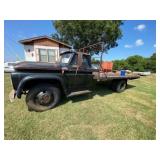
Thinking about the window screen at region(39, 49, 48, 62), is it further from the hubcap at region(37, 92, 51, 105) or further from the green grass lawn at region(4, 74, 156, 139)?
the hubcap at region(37, 92, 51, 105)

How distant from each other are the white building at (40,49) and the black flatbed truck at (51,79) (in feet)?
29.8

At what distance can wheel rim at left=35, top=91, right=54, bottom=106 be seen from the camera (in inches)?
139

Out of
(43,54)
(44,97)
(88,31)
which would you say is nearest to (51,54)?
(43,54)

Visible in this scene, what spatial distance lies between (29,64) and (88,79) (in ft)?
7.35

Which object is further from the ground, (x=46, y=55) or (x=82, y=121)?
(x=46, y=55)

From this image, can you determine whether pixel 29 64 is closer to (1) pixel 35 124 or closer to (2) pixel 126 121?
(1) pixel 35 124

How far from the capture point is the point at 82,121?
312 cm

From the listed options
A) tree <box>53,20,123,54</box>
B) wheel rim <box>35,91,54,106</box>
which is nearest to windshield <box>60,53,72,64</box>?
wheel rim <box>35,91,54,106</box>

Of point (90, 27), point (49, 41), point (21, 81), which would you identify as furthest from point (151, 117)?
point (90, 27)

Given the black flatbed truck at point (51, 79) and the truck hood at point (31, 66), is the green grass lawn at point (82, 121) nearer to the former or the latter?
the black flatbed truck at point (51, 79)

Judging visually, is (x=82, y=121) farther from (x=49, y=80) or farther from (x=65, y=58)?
(x=65, y=58)

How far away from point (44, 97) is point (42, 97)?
6 centimetres

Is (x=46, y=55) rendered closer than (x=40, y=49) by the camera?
No

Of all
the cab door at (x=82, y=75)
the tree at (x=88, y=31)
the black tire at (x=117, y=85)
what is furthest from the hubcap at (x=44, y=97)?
the tree at (x=88, y=31)
